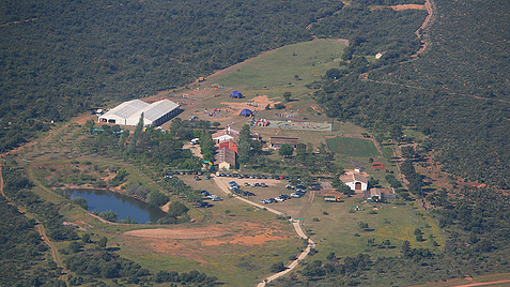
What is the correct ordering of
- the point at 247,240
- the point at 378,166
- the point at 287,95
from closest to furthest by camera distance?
the point at 247,240 < the point at 378,166 < the point at 287,95

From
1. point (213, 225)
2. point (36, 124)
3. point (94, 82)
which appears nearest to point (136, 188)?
point (213, 225)

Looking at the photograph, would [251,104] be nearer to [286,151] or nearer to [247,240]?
[286,151]

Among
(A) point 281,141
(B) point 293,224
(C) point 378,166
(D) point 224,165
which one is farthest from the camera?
(A) point 281,141

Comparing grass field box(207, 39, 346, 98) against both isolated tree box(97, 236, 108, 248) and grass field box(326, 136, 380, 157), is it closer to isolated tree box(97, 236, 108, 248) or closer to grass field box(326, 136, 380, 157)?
grass field box(326, 136, 380, 157)

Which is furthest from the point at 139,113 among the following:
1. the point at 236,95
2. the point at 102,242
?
the point at 102,242

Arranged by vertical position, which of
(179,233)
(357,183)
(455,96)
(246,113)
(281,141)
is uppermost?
(455,96)

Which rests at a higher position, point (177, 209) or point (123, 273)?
point (177, 209)

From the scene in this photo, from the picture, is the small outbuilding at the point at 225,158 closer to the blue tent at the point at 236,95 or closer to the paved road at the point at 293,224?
the paved road at the point at 293,224

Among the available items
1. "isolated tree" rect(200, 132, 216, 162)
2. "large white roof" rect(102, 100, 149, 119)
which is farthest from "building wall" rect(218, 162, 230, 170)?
"large white roof" rect(102, 100, 149, 119)
